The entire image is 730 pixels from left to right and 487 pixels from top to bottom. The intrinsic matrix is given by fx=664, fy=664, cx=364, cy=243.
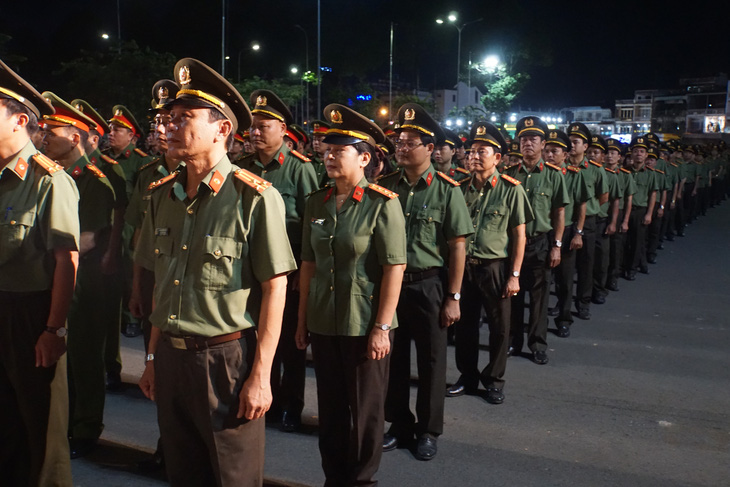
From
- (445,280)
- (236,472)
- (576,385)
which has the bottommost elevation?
(576,385)

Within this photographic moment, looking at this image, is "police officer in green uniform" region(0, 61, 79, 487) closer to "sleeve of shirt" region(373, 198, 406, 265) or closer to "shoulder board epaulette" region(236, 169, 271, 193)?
"shoulder board epaulette" region(236, 169, 271, 193)

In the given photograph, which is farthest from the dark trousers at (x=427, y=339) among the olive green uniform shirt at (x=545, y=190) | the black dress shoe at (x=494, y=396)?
the olive green uniform shirt at (x=545, y=190)

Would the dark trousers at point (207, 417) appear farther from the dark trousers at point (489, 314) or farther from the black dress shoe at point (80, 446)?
the dark trousers at point (489, 314)

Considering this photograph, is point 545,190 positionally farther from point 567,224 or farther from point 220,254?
point 220,254

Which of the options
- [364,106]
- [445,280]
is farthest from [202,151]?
[364,106]

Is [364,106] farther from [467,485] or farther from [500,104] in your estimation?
[467,485]

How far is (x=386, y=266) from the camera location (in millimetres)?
3496

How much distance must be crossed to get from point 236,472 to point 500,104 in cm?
4658

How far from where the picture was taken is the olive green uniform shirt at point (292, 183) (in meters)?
4.71

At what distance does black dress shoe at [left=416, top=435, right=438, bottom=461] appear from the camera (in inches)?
166

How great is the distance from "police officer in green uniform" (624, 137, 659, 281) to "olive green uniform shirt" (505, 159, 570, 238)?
456 cm

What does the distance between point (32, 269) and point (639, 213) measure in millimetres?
9752

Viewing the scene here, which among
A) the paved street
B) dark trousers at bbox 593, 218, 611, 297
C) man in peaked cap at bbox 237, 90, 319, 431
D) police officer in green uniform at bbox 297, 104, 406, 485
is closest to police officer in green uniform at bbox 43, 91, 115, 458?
the paved street

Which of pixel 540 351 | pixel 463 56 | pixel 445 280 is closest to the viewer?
pixel 445 280
